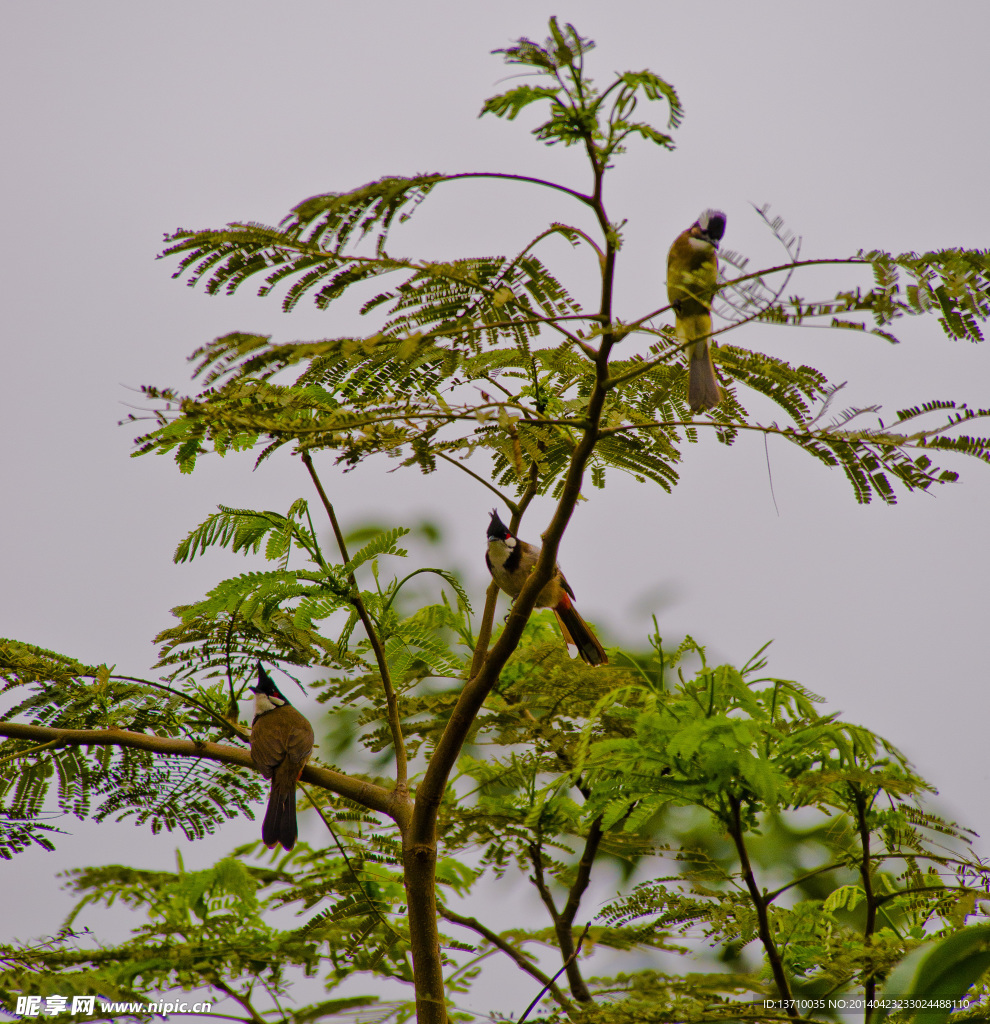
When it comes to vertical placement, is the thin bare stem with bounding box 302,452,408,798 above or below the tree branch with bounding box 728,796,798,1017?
above

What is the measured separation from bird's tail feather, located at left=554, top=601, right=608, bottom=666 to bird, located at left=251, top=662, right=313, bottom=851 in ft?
3.19

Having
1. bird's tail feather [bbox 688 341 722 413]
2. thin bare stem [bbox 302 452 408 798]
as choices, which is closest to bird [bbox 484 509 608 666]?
thin bare stem [bbox 302 452 408 798]

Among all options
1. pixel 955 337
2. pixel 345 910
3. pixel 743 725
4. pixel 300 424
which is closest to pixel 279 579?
A: pixel 300 424

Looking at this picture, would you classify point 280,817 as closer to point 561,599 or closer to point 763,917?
point 561,599

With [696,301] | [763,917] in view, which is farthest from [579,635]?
[696,301]

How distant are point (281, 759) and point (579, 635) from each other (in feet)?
3.96

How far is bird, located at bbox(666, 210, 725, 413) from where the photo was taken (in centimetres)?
167

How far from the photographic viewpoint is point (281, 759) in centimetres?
285

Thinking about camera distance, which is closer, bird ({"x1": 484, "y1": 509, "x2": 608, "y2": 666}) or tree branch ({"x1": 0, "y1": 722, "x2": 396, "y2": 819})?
tree branch ({"x1": 0, "y1": 722, "x2": 396, "y2": 819})

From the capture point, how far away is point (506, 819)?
3041 mm

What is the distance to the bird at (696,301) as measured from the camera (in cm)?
167

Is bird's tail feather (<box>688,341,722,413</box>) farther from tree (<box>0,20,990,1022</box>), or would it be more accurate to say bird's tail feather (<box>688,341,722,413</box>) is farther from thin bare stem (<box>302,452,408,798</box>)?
thin bare stem (<box>302,452,408,798</box>)

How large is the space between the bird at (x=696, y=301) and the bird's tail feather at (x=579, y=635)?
1308 mm

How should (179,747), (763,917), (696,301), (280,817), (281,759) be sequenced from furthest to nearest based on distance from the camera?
(280,817) < (281,759) < (179,747) < (763,917) < (696,301)
